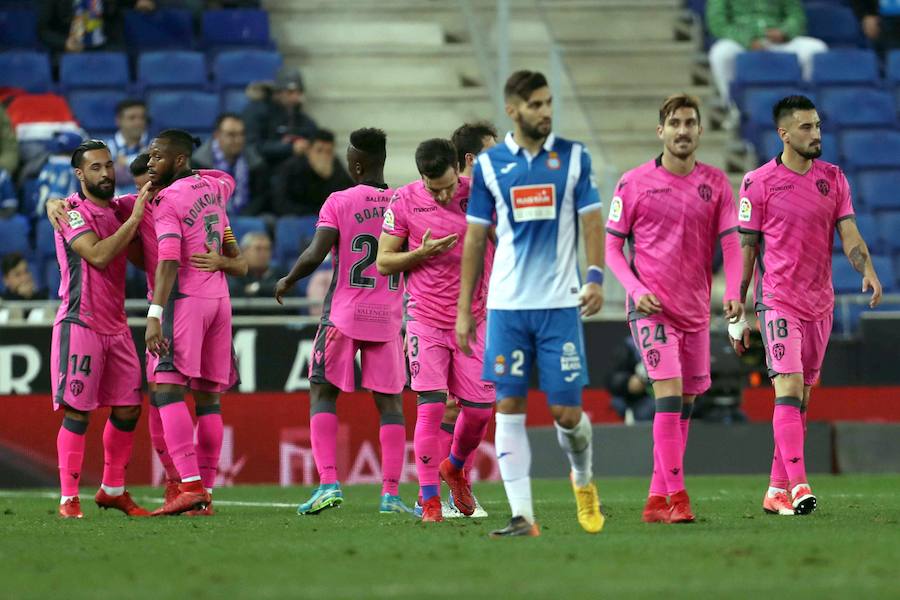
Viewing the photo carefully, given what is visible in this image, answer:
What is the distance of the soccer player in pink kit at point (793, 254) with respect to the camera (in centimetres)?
946

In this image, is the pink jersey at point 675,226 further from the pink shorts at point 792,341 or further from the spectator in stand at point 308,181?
the spectator in stand at point 308,181

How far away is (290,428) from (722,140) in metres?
7.30

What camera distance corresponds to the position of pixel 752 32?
20312 millimetres

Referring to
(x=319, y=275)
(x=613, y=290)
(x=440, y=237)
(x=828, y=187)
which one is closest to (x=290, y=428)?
(x=319, y=275)

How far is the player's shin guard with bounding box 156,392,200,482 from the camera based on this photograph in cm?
995

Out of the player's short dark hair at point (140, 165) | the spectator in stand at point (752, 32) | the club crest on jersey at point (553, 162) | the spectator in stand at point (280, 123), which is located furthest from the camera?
the spectator in stand at point (752, 32)

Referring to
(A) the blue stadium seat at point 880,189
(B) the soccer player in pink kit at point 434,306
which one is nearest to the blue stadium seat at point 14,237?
(B) the soccer player in pink kit at point 434,306

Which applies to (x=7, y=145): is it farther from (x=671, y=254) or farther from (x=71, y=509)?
(x=671, y=254)

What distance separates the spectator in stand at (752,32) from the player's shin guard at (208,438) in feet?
36.2

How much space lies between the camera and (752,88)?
774 inches

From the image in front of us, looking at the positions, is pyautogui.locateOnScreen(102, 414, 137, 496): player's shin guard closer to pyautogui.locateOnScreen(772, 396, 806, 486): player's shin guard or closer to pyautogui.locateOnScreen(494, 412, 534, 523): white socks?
pyautogui.locateOnScreen(494, 412, 534, 523): white socks

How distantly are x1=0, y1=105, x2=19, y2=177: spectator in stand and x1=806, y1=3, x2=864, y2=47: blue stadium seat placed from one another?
10172 millimetres

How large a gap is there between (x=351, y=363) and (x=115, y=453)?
1560 millimetres

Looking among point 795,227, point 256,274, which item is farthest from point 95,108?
point 795,227
